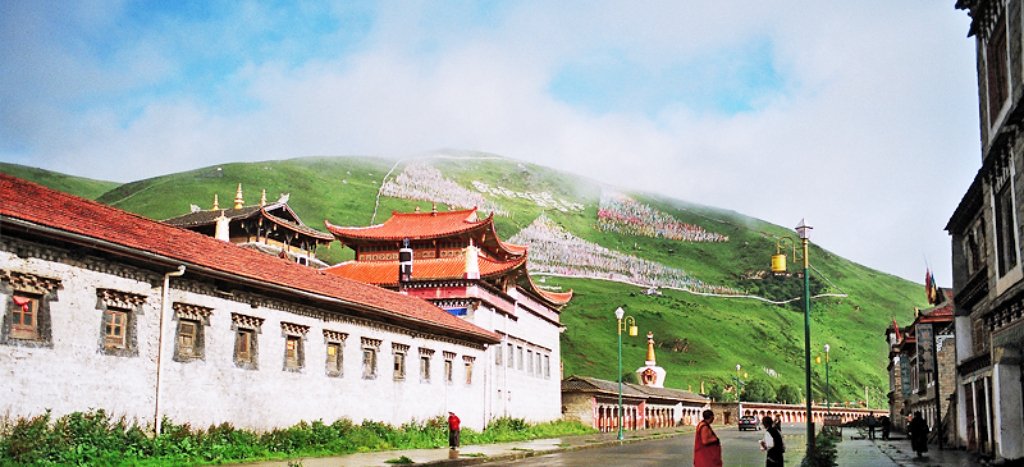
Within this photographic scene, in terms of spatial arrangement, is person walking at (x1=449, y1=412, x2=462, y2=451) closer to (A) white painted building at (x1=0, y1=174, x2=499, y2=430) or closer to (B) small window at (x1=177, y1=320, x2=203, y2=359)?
(A) white painted building at (x1=0, y1=174, x2=499, y2=430)

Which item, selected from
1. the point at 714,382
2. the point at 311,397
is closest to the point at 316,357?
the point at 311,397

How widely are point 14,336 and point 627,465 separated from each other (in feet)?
53.4

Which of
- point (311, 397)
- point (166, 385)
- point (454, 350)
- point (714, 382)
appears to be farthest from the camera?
point (714, 382)

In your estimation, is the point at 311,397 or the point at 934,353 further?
the point at 934,353

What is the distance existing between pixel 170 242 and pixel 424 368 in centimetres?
1483

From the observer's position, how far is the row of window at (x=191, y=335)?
745 inches

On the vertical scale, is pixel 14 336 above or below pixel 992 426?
above

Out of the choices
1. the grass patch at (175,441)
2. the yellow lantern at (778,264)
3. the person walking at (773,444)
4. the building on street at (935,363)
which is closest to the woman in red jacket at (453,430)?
the grass patch at (175,441)

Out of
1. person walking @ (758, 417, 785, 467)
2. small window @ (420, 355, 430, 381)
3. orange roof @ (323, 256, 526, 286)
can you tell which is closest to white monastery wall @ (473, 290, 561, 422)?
orange roof @ (323, 256, 526, 286)

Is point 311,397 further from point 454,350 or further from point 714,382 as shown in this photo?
point 714,382

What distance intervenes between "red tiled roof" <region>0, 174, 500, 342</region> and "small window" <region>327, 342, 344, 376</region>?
1.58m

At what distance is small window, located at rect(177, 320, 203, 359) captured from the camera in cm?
2342

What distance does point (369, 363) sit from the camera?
107 feet

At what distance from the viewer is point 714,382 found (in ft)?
448
